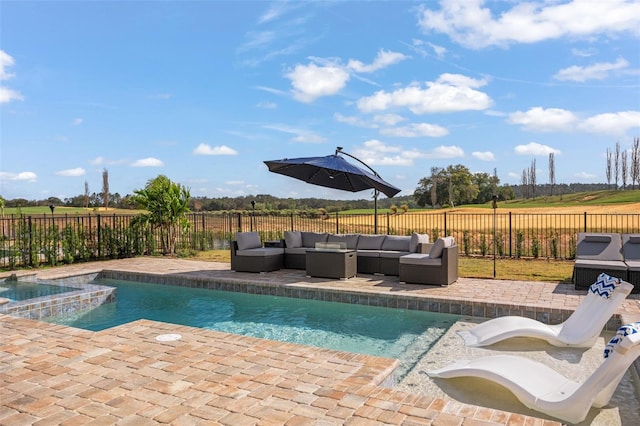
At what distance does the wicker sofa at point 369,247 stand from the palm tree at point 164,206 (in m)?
4.75

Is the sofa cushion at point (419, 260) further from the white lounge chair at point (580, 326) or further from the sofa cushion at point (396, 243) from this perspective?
the white lounge chair at point (580, 326)

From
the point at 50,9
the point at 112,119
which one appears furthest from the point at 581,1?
the point at 112,119

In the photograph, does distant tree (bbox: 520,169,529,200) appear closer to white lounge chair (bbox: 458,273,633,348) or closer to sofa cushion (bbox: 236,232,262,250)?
sofa cushion (bbox: 236,232,262,250)

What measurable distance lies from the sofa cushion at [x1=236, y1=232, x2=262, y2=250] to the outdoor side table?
1.54m

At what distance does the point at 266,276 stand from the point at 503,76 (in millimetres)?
9411

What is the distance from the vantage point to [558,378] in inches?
137

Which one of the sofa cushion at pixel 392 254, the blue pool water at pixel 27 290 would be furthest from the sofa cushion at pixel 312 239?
the blue pool water at pixel 27 290

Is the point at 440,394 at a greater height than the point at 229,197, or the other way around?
the point at 229,197

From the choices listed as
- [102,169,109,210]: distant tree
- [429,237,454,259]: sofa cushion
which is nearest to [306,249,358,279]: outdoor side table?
[429,237,454,259]: sofa cushion

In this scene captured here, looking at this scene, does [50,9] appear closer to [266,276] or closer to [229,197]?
[266,276]

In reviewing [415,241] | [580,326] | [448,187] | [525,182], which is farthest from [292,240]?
[525,182]

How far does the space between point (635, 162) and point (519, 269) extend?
53.5 metres

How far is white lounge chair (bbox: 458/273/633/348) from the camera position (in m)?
4.43

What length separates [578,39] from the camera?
975 centimetres
